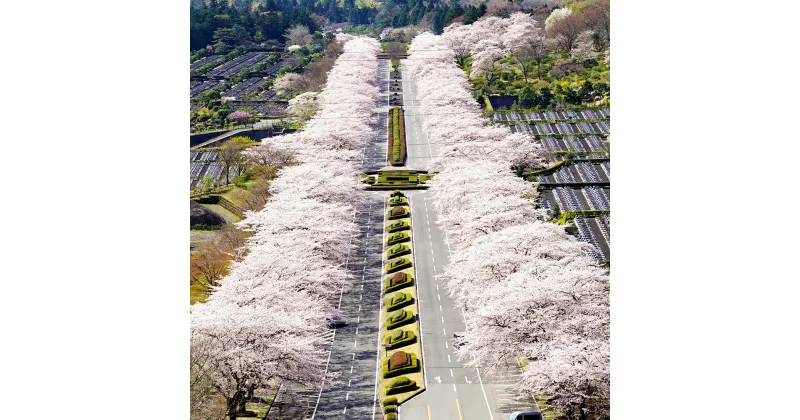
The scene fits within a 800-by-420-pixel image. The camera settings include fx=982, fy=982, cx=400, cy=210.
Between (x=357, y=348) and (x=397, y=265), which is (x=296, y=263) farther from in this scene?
(x=357, y=348)

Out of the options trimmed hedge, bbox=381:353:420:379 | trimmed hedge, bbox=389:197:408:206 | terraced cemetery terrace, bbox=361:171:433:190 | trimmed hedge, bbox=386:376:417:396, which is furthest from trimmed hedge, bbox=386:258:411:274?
trimmed hedge, bbox=386:376:417:396

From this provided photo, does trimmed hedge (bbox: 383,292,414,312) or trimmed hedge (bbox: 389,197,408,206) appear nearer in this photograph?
trimmed hedge (bbox: 383,292,414,312)

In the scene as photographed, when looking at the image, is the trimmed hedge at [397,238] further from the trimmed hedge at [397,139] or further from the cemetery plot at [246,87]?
the cemetery plot at [246,87]

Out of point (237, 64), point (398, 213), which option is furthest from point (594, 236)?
point (237, 64)

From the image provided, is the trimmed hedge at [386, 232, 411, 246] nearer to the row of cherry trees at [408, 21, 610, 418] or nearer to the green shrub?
the row of cherry trees at [408, 21, 610, 418]

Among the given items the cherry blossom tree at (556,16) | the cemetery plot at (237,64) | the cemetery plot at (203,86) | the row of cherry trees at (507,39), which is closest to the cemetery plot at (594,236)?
the row of cherry trees at (507,39)

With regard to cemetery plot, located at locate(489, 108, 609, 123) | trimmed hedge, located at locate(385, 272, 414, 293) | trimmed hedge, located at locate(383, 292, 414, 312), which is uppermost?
cemetery plot, located at locate(489, 108, 609, 123)
